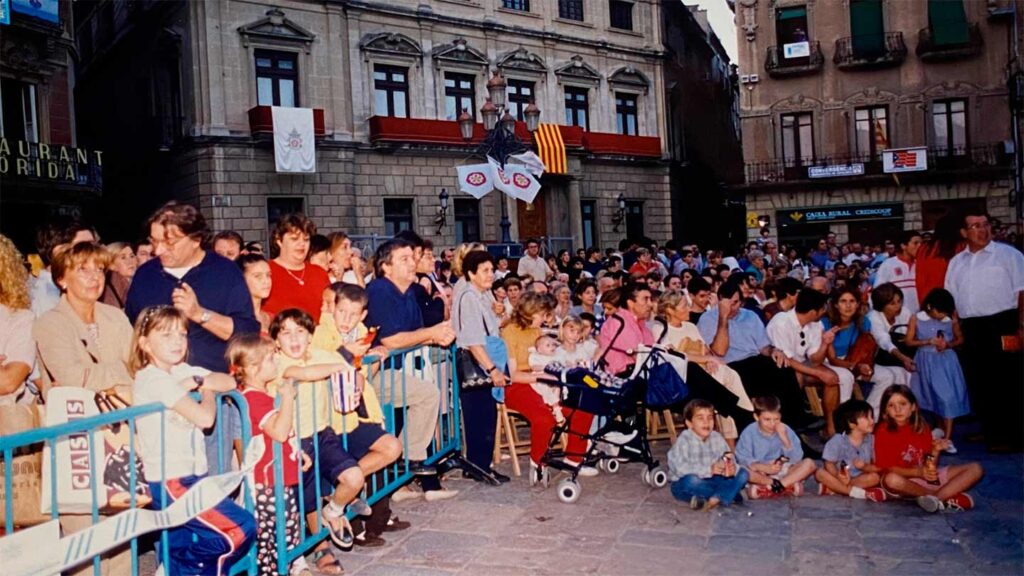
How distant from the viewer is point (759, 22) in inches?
1256

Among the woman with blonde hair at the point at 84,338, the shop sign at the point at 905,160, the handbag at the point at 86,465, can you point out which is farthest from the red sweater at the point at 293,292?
the shop sign at the point at 905,160

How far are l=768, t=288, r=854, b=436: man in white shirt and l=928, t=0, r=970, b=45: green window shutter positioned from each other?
1056 inches

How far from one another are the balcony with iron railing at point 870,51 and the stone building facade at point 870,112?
0.04 meters

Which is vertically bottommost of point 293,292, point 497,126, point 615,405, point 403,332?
point 615,405

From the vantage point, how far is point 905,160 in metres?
29.7

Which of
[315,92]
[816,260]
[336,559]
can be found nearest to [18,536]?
[336,559]

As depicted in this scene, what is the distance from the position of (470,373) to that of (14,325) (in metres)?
3.21

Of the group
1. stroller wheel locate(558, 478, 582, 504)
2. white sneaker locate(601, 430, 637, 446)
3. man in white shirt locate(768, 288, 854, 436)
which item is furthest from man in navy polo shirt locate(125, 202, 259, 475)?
man in white shirt locate(768, 288, 854, 436)

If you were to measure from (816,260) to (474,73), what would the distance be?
44.0 feet

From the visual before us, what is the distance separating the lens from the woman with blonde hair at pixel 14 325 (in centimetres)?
429

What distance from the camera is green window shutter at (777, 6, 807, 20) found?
1236 inches

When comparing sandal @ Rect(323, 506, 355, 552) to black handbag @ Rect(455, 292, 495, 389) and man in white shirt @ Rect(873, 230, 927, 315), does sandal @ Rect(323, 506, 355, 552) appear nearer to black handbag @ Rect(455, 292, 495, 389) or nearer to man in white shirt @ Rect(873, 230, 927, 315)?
black handbag @ Rect(455, 292, 495, 389)

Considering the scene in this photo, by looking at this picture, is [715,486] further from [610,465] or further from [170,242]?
[170,242]

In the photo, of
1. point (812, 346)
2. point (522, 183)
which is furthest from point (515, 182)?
point (812, 346)
